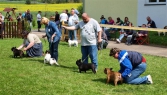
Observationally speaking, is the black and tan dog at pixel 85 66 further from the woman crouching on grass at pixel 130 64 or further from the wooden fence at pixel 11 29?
the wooden fence at pixel 11 29

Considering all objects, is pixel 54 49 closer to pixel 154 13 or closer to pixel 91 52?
pixel 91 52

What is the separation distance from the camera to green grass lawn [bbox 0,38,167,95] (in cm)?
752

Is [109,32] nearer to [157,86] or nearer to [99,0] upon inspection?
[99,0]

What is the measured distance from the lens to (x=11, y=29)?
70.5 ft

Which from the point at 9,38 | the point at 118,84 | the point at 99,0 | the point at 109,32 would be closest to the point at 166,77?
the point at 118,84

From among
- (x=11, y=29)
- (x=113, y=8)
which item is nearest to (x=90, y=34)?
(x=11, y=29)

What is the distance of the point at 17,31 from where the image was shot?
21.8 m

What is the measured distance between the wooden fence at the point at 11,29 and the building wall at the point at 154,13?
8.27 metres

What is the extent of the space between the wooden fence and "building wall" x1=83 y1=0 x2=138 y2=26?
7.14 meters

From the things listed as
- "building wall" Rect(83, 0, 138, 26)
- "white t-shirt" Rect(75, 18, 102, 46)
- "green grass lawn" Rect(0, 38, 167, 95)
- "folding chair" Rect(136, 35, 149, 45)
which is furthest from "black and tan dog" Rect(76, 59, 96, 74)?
"building wall" Rect(83, 0, 138, 26)

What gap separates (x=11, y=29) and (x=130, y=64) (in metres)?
15.0

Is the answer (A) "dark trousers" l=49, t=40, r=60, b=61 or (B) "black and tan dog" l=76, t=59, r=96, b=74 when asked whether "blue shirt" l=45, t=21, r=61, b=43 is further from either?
(B) "black and tan dog" l=76, t=59, r=96, b=74

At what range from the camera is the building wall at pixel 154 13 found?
2095 cm

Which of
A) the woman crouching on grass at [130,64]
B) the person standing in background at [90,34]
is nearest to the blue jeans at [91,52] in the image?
the person standing in background at [90,34]
